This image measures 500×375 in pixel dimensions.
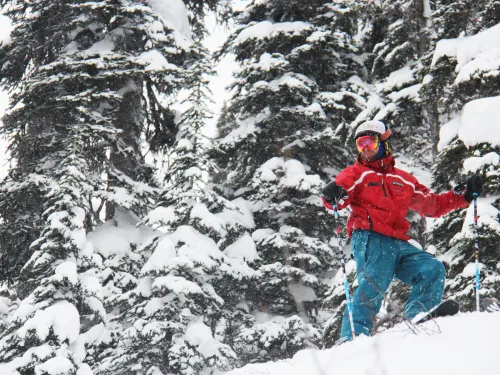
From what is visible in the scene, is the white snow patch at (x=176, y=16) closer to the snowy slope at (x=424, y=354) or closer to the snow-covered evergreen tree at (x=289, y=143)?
the snow-covered evergreen tree at (x=289, y=143)

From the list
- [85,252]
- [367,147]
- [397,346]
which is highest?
[85,252]

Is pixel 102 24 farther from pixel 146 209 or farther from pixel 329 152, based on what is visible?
pixel 329 152

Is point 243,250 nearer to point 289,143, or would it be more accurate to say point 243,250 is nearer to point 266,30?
point 289,143

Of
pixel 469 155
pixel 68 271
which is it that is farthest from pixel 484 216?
pixel 68 271

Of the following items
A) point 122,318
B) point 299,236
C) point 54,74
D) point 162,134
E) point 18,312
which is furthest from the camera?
point 162,134

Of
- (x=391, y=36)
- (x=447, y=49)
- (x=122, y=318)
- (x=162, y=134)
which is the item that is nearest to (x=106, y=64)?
(x=162, y=134)

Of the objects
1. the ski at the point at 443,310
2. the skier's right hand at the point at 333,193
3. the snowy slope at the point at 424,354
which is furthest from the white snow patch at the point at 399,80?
the snowy slope at the point at 424,354

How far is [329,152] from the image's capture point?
512 inches

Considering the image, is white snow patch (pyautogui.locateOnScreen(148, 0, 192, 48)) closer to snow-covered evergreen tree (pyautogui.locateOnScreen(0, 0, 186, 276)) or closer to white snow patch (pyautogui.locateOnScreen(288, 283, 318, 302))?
snow-covered evergreen tree (pyautogui.locateOnScreen(0, 0, 186, 276))

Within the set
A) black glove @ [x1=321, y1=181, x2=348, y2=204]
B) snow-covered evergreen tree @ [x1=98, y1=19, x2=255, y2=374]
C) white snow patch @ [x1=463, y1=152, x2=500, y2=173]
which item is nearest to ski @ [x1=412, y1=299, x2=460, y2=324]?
black glove @ [x1=321, y1=181, x2=348, y2=204]

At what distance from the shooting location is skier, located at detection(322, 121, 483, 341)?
429cm

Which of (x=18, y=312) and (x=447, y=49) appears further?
(x=18, y=312)

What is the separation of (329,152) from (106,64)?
6.05 m

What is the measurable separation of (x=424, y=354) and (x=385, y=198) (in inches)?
95.6
